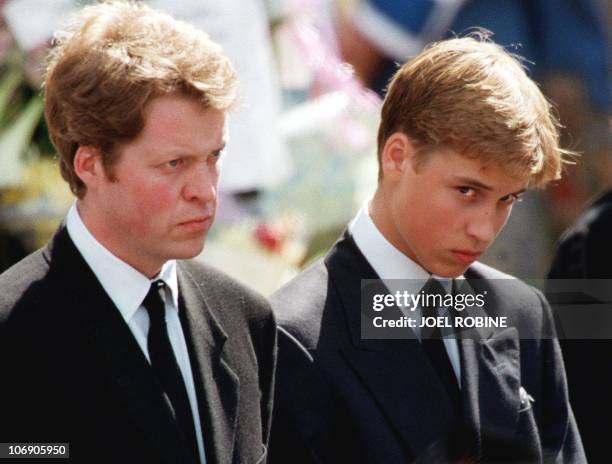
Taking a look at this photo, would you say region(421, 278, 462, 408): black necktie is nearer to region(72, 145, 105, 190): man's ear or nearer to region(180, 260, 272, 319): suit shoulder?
region(180, 260, 272, 319): suit shoulder

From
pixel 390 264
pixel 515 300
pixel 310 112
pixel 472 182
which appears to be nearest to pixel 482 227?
pixel 472 182

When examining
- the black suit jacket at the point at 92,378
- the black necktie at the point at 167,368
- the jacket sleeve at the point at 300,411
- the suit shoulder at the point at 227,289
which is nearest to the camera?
the black suit jacket at the point at 92,378

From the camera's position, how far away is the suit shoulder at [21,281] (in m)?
2.22

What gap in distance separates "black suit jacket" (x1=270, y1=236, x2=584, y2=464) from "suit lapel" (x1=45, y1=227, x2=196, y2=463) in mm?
317

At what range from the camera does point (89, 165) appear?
2.34 m

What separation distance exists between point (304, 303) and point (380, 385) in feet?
0.78

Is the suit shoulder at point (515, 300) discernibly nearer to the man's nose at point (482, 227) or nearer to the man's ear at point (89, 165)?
the man's nose at point (482, 227)

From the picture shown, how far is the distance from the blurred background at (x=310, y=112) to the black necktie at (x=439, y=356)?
1254 mm

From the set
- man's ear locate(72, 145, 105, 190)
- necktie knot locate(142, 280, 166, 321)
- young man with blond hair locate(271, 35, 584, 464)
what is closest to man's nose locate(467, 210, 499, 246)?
young man with blond hair locate(271, 35, 584, 464)

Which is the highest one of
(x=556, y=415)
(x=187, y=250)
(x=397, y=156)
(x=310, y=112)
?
(x=310, y=112)

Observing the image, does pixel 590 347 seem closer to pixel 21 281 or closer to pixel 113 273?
pixel 113 273

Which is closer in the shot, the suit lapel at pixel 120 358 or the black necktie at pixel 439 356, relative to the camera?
the suit lapel at pixel 120 358

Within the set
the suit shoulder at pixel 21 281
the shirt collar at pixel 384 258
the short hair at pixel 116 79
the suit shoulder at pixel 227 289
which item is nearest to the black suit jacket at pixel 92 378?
the suit shoulder at pixel 21 281

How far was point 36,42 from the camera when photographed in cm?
401
